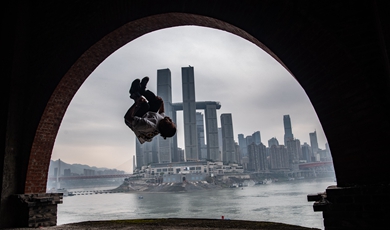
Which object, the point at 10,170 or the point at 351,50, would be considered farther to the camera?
the point at 10,170

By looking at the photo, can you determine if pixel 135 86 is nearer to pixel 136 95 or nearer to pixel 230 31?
pixel 136 95

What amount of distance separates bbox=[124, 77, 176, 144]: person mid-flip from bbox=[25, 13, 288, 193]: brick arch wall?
101 cm

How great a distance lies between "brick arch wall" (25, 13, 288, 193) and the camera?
473cm

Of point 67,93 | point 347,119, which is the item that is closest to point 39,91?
point 67,93

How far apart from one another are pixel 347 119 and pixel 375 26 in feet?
3.26

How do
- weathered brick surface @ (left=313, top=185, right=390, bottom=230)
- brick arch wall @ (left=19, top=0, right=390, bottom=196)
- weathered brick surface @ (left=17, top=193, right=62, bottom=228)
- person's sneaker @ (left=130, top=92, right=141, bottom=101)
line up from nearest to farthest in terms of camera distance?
1. weathered brick surface @ (left=313, top=185, right=390, bottom=230)
2. brick arch wall @ (left=19, top=0, right=390, bottom=196)
3. person's sneaker @ (left=130, top=92, right=141, bottom=101)
4. weathered brick surface @ (left=17, top=193, right=62, bottom=228)

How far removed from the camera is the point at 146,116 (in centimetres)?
431

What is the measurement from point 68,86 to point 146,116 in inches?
71.7

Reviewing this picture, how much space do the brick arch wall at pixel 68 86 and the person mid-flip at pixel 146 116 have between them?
1.01m

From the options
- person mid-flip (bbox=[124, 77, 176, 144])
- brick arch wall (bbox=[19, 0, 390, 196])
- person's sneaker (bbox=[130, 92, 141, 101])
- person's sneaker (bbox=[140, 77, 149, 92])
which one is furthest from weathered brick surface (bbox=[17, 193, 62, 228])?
brick arch wall (bbox=[19, 0, 390, 196])

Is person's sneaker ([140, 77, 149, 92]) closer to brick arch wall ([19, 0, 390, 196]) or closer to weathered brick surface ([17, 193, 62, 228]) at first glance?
brick arch wall ([19, 0, 390, 196])

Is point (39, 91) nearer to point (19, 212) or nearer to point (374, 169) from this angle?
point (19, 212)

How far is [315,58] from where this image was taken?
3.24m

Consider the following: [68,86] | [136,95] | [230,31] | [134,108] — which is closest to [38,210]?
[68,86]
